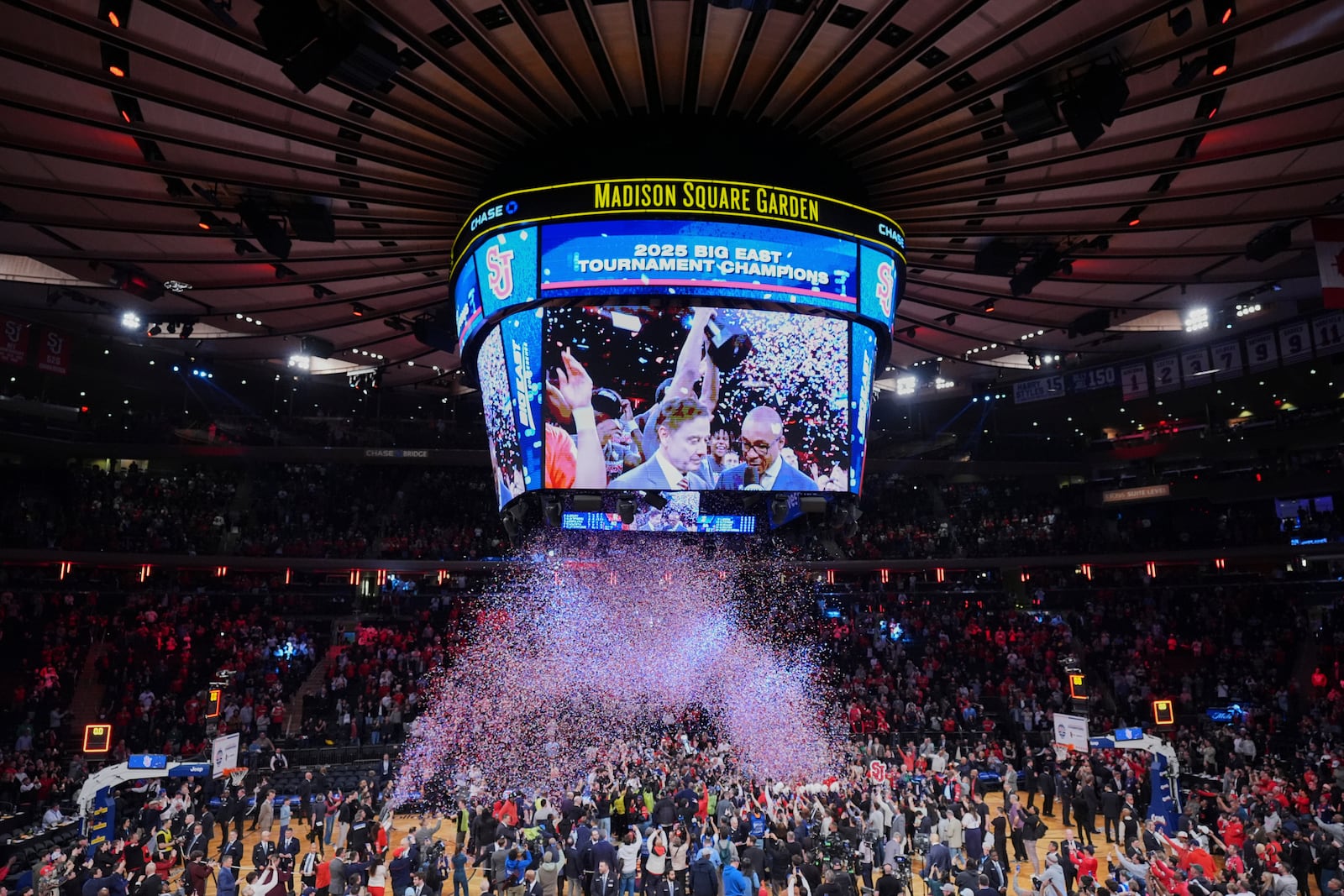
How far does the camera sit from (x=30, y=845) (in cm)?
1784

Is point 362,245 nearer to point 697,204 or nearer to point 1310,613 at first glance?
point 697,204

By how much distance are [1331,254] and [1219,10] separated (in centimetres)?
825

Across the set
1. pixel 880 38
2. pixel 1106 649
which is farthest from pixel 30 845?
pixel 1106 649

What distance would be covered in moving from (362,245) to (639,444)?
7342mm

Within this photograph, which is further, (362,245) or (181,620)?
(181,620)

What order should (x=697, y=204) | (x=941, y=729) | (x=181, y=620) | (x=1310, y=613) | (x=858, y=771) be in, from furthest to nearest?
(x=1310, y=613), (x=181, y=620), (x=941, y=729), (x=858, y=771), (x=697, y=204)

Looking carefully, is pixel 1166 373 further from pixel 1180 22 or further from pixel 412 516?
pixel 412 516

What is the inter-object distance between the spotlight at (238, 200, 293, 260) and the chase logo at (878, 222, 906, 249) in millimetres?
9738

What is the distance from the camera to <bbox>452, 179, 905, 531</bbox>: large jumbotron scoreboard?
13766mm

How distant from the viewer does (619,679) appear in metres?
31.1

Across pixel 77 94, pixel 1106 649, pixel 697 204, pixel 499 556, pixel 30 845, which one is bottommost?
pixel 30 845

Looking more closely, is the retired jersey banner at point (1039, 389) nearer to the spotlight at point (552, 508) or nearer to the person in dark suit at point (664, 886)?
the spotlight at point (552, 508)

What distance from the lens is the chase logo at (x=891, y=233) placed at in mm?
Answer: 14617

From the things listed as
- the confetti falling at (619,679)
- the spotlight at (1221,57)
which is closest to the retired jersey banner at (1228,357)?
the confetti falling at (619,679)
